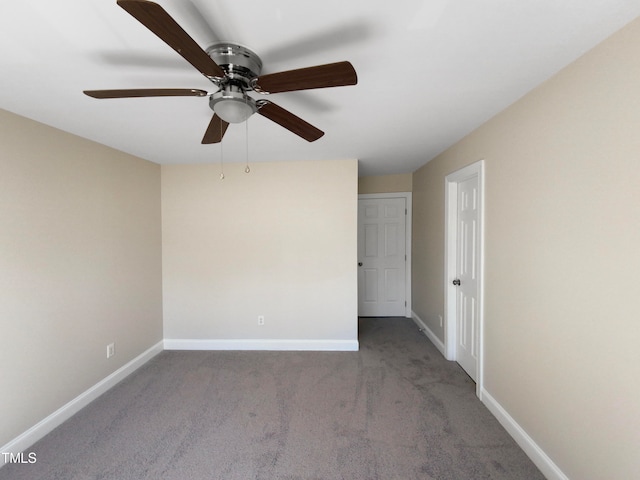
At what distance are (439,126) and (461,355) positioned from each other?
225 cm

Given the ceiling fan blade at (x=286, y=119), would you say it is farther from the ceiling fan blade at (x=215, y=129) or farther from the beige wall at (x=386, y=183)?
the beige wall at (x=386, y=183)

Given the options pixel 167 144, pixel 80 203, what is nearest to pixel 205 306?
pixel 80 203

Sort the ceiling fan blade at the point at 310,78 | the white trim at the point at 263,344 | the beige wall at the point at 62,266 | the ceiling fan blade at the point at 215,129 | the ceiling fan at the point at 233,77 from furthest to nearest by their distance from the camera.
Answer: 1. the white trim at the point at 263,344
2. the beige wall at the point at 62,266
3. the ceiling fan blade at the point at 215,129
4. the ceiling fan blade at the point at 310,78
5. the ceiling fan at the point at 233,77

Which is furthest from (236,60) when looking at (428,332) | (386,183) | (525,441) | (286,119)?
(428,332)

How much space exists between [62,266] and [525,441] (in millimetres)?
3503

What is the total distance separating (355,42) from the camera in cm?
122

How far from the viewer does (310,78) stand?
43.4 inches

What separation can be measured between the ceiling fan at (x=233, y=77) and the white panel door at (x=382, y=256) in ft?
10.1

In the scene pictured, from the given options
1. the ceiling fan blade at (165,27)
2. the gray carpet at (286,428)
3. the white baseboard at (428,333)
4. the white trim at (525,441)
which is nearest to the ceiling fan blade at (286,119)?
the ceiling fan blade at (165,27)

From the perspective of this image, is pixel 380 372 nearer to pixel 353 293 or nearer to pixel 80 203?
pixel 353 293

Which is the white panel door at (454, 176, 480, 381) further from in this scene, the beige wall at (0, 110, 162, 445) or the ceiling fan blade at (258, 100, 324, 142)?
the beige wall at (0, 110, 162, 445)

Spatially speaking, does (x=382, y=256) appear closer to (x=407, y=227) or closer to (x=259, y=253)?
(x=407, y=227)

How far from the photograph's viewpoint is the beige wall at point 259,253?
332 centimetres

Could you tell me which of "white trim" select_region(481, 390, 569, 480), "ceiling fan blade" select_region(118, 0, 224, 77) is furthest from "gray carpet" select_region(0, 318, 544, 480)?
"ceiling fan blade" select_region(118, 0, 224, 77)
